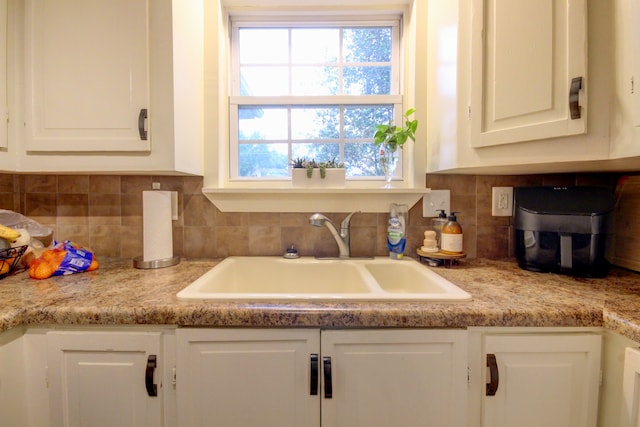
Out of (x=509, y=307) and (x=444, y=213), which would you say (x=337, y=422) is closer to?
(x=509, y=307)

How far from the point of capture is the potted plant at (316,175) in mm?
1296

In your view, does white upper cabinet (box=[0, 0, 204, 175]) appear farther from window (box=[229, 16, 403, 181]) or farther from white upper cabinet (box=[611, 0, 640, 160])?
white upper cabinet (box=[611, 0, 640, 160])

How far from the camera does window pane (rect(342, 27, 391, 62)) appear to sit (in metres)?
1.46

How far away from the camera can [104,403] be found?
78 centimetres

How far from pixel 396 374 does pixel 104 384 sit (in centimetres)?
78

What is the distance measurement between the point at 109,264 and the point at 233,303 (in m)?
0.80

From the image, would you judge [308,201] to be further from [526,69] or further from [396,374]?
[526,69]

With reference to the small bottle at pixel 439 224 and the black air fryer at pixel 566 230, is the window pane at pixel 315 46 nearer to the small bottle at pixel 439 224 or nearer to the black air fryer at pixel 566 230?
the small bottle at pixel 439 224

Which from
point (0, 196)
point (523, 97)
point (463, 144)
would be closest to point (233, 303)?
point (463, 144)

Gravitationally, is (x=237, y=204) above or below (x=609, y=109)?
below

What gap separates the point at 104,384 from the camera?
30.6 inches

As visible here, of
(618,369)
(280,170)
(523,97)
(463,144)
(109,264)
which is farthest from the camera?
(280,170)

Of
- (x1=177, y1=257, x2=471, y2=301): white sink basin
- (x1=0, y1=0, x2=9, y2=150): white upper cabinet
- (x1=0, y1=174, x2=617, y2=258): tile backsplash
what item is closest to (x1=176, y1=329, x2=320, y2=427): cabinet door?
(x1=177, y1=257, x2=471, y2=301): white sink basin

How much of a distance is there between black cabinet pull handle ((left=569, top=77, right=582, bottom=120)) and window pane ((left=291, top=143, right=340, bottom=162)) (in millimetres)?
897
